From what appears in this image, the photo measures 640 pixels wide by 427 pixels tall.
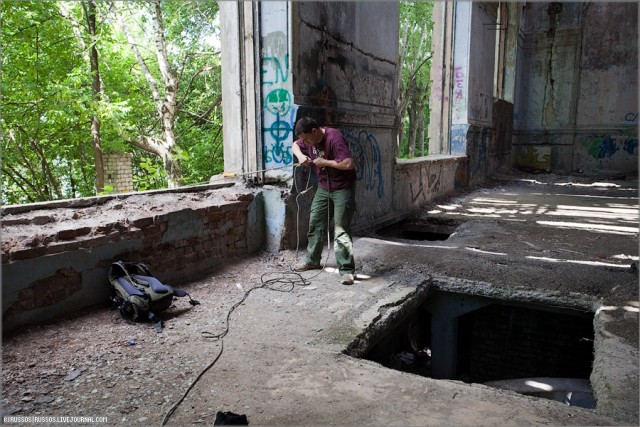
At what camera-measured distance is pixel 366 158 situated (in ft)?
22.7

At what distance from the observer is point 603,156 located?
1716cm

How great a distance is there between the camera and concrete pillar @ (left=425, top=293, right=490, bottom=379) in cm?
501

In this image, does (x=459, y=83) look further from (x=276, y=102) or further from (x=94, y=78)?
(x=94, y=78)

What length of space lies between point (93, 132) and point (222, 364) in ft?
29.9

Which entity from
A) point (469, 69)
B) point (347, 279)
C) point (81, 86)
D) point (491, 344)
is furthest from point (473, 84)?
point (81, 86)

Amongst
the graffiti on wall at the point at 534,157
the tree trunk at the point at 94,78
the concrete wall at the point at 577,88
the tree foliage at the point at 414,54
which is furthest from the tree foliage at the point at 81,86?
the concrete wall at the point at 577,88

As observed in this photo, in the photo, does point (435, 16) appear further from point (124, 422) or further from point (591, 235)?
point (124, 422)

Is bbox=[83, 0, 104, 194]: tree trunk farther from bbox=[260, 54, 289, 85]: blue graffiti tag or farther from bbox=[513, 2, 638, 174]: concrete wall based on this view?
bbox=[513, 2, 638, 174]: concrete wall

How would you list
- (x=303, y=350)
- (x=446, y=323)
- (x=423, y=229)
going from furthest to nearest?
(x=423, y=229) < (x=446, y=323) < (x=303, y=350)

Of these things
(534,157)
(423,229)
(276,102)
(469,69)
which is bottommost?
(423,229)

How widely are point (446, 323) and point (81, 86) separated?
31.3ft

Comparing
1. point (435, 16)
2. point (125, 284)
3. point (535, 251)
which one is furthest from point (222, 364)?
point (435, 16)

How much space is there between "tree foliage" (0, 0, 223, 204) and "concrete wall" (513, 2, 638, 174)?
1208 centimetres

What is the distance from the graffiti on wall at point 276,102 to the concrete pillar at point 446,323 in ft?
7.85
